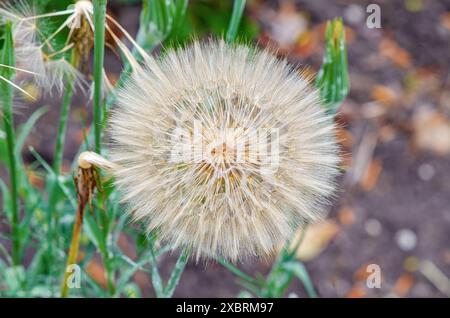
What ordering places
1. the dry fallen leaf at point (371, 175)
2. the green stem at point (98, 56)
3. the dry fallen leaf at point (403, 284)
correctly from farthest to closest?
the dry fallen leaf at point (371, 175) < the dry fallen leaf at point (403, 284) < the green stem at point (98, 56)

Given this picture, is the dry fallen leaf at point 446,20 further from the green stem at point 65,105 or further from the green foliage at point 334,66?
the green stem at point 65,105

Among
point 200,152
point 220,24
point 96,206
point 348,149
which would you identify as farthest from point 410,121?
point 200,152

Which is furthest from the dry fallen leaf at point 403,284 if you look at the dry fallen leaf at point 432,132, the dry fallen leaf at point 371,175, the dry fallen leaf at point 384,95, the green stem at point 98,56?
the green stem at point 98,56

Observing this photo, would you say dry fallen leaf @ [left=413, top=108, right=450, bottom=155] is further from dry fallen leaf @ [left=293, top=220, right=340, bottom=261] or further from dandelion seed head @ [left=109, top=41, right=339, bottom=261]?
dandelion seed head @ [left=109, top=41, right=339, bottom=261]

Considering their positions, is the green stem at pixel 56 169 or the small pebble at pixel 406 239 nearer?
the green stem at pixel 56 169

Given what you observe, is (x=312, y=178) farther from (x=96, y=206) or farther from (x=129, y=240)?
(x=129, y=240)

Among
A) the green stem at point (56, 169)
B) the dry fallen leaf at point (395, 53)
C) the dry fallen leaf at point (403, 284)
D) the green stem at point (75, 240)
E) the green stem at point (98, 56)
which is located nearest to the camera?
the green stem at point (98, 56)

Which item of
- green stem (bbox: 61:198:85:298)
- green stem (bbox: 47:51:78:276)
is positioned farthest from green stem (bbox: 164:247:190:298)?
green stem (bbox: 47:51:78:276)

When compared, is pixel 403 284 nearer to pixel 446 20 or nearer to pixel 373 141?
pixel 373 141
